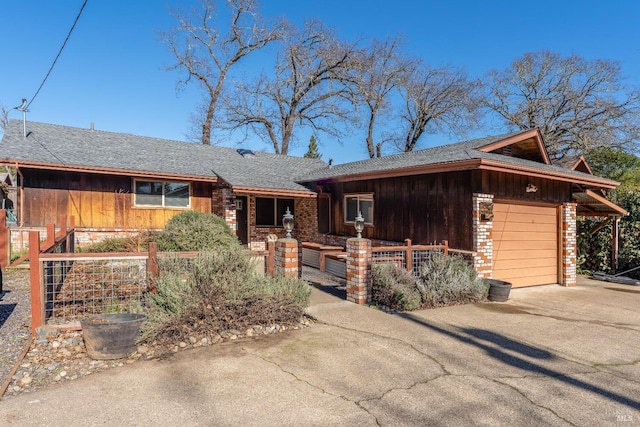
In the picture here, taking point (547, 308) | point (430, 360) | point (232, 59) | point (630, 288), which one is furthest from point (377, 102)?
point (430, 360)

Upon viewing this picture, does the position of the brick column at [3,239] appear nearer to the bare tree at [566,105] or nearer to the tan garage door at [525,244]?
the tan garage door at [525,244]

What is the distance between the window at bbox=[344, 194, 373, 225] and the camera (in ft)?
38.1

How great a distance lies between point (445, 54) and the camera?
29.1 m

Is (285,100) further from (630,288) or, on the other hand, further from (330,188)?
(630,288)

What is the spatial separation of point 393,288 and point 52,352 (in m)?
5.03

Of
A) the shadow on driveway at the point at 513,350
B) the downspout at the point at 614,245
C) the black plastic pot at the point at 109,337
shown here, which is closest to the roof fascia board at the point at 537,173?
the downspout at the point at 614,245

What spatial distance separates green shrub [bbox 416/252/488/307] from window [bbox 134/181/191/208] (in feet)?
28.7

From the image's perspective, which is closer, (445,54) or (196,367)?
(196,367)

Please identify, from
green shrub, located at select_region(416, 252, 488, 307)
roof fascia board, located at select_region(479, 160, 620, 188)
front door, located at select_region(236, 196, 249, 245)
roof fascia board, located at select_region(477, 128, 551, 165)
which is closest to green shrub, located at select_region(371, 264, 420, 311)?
green shrub, located at select_region(416, 252, 488, 307)

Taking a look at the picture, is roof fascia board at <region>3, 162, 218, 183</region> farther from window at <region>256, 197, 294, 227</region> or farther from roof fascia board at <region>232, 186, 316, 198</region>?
window at <region>256, 197, 294, 227</region>

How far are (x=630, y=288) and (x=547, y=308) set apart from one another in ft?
14.5

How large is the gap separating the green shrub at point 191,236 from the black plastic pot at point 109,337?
405 centimetres

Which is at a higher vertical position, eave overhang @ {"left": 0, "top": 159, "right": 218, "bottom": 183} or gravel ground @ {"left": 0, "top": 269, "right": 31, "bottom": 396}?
eave overhang @ {"left": 0, "top": 159, "right": 218, "bottom": 183}

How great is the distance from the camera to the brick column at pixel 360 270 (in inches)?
279
